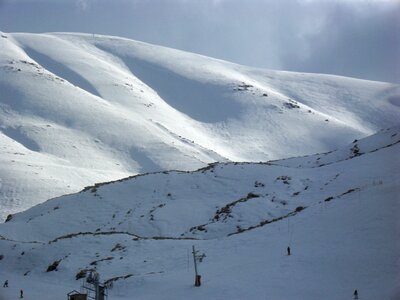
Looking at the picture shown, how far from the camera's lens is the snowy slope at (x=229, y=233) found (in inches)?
834

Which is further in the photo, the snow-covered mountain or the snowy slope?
the snow-covered mountain

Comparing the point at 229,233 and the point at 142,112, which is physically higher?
the point at 142,112

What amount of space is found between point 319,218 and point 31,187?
129ft

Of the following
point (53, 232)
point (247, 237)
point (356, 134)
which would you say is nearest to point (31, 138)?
point (53, 232)

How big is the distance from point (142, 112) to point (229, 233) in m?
68.3

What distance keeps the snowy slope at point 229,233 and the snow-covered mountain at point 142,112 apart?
16971 millimetres

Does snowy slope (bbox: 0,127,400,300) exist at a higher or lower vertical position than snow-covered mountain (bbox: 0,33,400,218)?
lower

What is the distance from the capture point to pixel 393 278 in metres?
18.6

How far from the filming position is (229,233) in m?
33.0

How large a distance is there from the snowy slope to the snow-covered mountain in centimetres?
1697

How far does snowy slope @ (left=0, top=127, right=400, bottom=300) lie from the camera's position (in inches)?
834

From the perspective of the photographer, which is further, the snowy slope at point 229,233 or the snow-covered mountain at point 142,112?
the snow-covered mountain at point 142,112

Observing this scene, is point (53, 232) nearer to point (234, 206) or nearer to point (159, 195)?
point (159, 195)

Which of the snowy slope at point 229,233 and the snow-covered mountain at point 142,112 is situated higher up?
the snow-covered mountain at point 142,112
